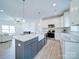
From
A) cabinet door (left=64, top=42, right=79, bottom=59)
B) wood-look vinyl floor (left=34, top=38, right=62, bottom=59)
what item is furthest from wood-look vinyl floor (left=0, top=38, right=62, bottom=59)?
cabinet door (left=64, top=42, right=79, bottom=59)

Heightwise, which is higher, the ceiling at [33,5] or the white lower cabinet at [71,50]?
the ceiling at [33,5]

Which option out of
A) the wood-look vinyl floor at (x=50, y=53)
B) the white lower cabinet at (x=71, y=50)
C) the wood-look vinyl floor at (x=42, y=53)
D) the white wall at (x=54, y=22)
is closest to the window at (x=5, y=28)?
the white wall at (x=54, y=22)

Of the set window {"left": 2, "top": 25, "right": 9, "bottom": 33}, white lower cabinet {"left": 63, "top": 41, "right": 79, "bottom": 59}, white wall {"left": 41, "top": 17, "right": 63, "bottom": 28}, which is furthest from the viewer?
white wall {"left": 41, "top": 17, "right": 63, "bottom": 28}

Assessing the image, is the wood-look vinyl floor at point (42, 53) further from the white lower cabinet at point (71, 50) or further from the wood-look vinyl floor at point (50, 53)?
the white lower cabinet at point (71, 50)

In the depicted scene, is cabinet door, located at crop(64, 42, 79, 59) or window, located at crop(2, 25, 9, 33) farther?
window, located at crop(2, 25, 9, 33)

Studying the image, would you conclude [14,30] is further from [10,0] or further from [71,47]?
[71,47]

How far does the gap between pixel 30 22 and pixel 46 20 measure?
296cm

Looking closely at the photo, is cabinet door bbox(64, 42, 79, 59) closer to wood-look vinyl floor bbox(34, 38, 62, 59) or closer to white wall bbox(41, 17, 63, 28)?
wood-look vinyl floor bbox(34, 38, 62, 59)

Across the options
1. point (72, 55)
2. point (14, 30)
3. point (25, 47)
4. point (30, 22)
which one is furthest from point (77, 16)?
point (30, 22)

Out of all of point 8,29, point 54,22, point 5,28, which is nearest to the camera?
point 5,28

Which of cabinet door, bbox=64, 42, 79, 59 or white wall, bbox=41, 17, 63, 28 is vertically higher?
white wall, bbox=41, 17, 63, 28

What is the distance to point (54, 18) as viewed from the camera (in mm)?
10609

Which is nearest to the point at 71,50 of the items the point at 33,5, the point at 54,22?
the point at 33,5

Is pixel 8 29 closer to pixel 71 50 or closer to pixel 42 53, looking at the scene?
pixel 42 53
